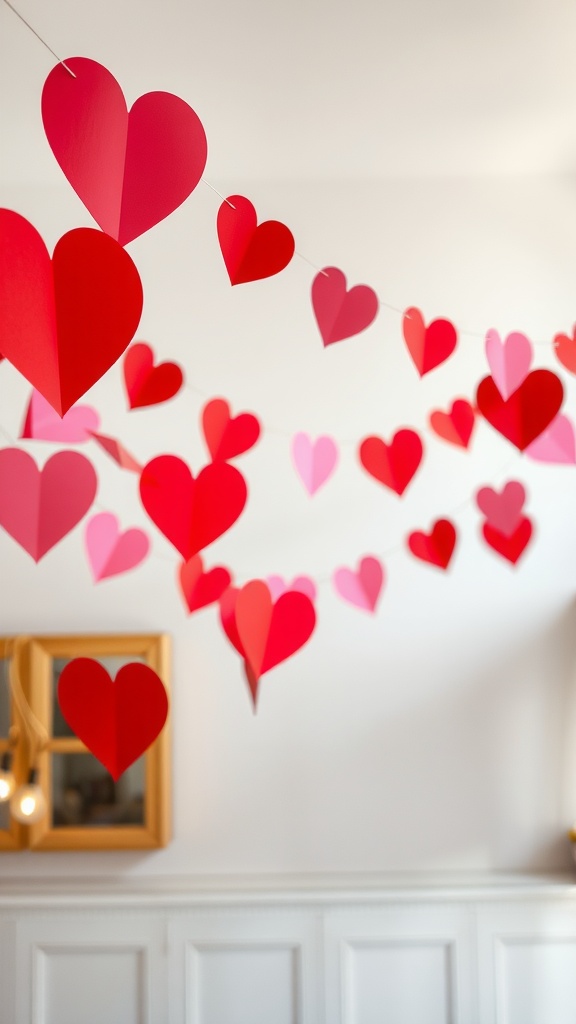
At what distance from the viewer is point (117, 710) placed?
2.66ft

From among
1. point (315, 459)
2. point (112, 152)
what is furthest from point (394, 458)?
point (112, 152)

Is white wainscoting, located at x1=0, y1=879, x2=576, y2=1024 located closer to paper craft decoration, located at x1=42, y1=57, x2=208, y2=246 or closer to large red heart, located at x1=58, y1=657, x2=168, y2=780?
large red heart, located at x1=58, y1=657, x2=168, y2=780

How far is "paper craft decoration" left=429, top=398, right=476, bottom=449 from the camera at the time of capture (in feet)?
5.80

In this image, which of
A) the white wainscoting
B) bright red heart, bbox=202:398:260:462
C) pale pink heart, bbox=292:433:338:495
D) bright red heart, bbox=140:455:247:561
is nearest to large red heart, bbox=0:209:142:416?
bright red heart, bbox=140:455:247:561

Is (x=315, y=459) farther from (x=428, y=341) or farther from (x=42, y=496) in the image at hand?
(x=42, y=496)

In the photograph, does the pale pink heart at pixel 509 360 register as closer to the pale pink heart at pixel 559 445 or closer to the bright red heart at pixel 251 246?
the pale pink heart at pixel 559 445

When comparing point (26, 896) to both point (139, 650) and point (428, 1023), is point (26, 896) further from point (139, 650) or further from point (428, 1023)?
point (428, 1023)

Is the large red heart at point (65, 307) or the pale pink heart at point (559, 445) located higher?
the pale pink heart at point (559, 445)

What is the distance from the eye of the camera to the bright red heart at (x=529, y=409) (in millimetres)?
1144

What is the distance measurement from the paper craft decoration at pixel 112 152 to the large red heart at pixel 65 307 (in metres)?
0.04

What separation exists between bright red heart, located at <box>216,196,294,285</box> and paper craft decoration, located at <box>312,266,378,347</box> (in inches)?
11.2

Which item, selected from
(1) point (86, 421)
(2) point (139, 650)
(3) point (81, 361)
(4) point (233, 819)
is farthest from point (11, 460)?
(4) point (233, 819)

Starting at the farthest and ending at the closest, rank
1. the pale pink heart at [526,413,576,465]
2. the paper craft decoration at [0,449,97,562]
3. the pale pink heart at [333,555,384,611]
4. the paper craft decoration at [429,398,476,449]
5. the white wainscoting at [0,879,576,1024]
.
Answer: the white wainscoting at [0,879,576,1024]
the pale pink heart at [333,555,384,611]
the paper craft decoration at [429,398,476,449]
the pale pink heart at [526,413,576,465]
the paper craft decoration at [0,449,97,562]

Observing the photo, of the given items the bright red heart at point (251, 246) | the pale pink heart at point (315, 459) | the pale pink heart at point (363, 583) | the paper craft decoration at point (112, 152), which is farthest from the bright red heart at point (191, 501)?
the pale pink heart at point (363, 583)
